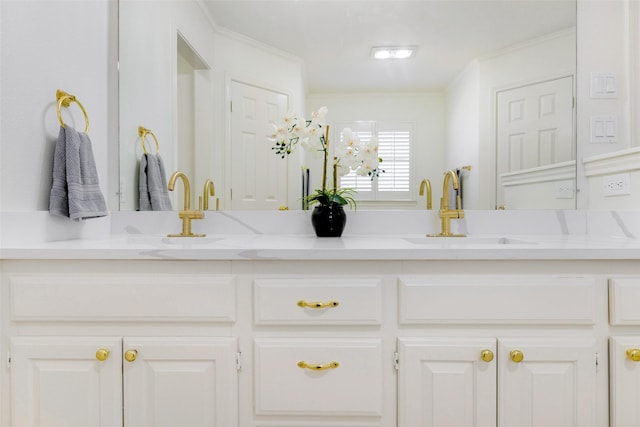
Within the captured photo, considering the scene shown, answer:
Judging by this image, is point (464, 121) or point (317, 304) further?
point (464, 121)

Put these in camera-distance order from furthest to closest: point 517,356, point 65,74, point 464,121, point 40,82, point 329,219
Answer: point 464,121 < point 329,219 < point 65,74 < point 40,82 < point 517,356

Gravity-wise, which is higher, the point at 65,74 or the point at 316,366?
the point at 65,74

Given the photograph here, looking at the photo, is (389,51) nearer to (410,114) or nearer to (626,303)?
(410,114)

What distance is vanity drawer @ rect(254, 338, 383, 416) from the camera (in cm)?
98

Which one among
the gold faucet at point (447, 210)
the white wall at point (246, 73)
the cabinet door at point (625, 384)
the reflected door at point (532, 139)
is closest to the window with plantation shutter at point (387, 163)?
the gold faucet at point (447, 210)

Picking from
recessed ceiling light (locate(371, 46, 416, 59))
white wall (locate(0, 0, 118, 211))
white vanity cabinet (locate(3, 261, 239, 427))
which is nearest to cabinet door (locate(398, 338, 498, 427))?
white vanity cabinet (locate(3, 261, 239, 427))

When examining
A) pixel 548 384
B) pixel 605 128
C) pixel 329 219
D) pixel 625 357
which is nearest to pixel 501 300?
pixel 548 384

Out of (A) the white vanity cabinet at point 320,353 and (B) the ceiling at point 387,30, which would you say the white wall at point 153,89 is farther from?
(A) the white vanity cabinet at point 320,353

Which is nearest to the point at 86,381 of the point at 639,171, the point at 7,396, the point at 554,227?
the point at 7,396

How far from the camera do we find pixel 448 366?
97 cm

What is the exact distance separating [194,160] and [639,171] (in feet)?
5.60

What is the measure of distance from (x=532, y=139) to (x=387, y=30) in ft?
2.47

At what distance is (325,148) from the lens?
1541 millimetres

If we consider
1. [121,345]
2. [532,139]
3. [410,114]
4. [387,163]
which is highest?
[410,114]
